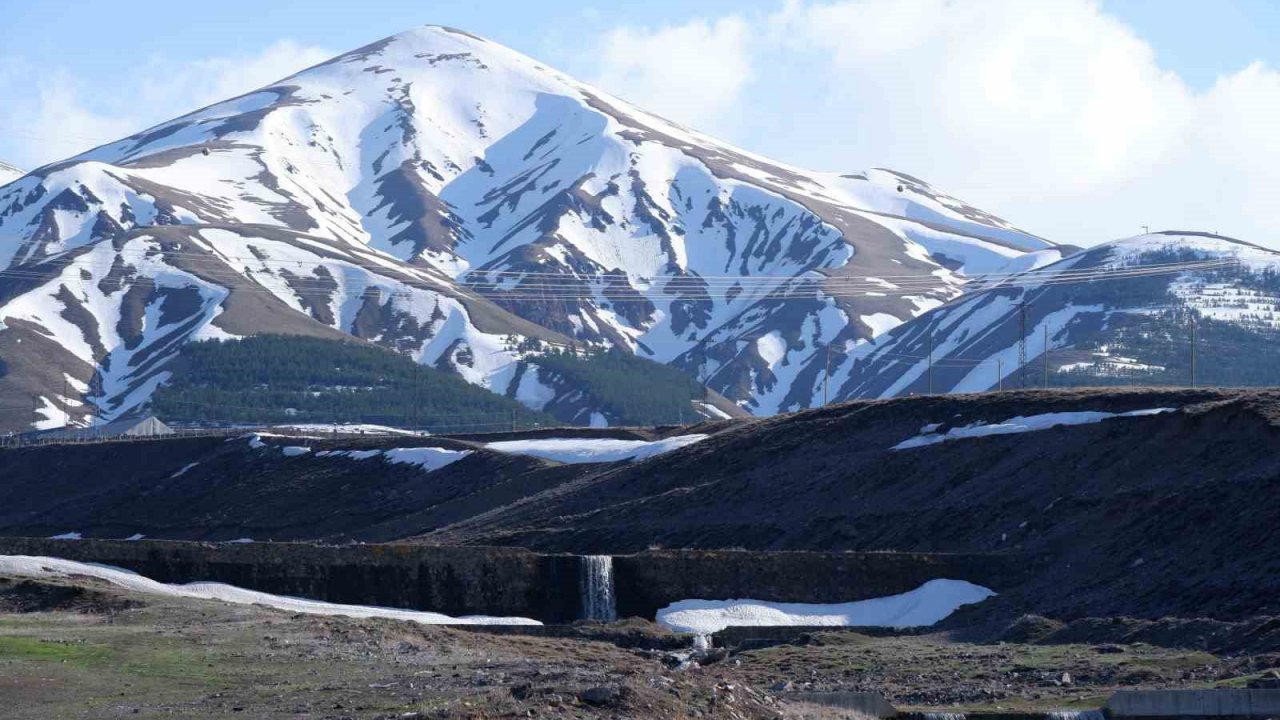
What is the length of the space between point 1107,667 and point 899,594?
18136 millimetres

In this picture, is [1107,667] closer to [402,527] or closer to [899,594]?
[899,594]

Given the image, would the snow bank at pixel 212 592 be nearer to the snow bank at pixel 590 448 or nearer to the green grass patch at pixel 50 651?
the green grass patch at pixel 50 651

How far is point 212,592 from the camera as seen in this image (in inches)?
2352

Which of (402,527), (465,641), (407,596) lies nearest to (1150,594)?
(465,641)

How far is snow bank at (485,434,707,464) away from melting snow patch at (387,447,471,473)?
8.01 ft

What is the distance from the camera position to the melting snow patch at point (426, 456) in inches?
4510

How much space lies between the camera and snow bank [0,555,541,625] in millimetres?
55031

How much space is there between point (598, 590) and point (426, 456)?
56.8 m

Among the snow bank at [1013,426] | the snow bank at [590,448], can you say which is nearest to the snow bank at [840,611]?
the snow bank at [1013,426]

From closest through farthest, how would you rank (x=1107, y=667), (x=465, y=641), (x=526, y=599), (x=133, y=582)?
1. (x=1107, y=667)
2. (x=465, y=641)
3. (x=133, y=582)
4. (x=526, y=599)

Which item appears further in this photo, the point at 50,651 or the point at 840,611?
the point at 840,611

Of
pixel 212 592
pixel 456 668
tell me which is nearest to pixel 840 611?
pixel 212 592

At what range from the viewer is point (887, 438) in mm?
83500

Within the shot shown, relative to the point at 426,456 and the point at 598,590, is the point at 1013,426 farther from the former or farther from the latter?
the point at 426,456
